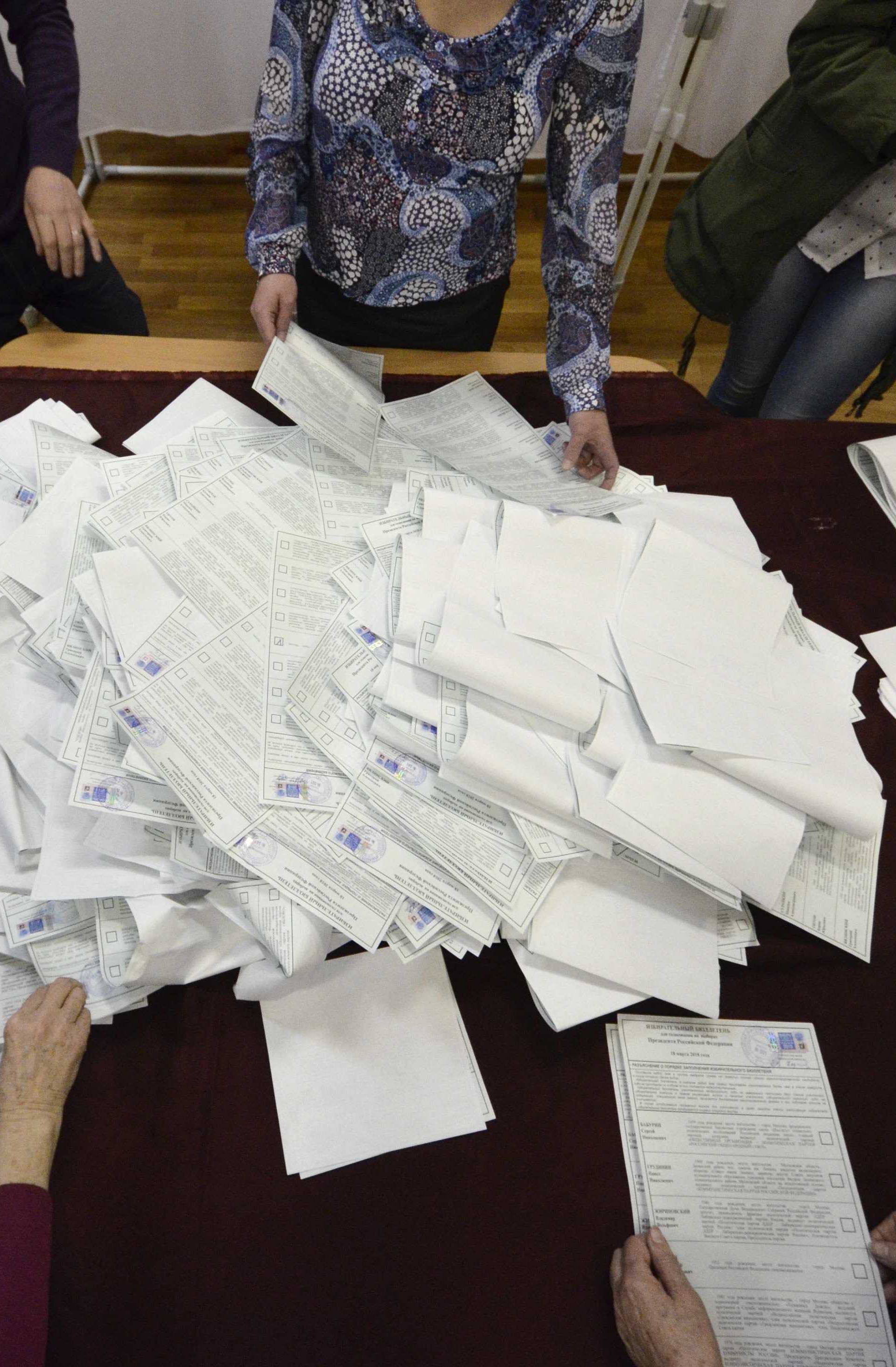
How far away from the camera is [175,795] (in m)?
0.69

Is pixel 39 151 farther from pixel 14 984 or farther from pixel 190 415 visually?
pixel 14 984

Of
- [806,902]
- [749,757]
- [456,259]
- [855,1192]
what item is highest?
[456,259]

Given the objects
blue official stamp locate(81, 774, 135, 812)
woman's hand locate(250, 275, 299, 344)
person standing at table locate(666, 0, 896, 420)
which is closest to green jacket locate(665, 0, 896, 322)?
person standing at table locate(666, 0, 896, 420)

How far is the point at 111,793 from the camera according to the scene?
700 millimetres

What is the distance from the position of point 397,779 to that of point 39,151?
1025mm

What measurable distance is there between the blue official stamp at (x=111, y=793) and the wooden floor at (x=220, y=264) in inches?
69.1

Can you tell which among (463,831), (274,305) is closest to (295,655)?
(463,831)

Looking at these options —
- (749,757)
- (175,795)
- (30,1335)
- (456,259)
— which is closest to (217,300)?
(456,259)

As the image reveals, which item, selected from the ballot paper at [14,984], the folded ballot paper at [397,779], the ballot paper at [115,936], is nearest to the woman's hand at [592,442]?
the folded ballot paper at [397,779]

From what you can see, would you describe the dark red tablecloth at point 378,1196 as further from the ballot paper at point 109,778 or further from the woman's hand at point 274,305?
the woman's hand at point 274,305

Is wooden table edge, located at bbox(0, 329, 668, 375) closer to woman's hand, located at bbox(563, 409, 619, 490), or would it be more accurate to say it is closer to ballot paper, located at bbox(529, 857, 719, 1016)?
woman's hand, located at bbox(563, 409, 619, 490)

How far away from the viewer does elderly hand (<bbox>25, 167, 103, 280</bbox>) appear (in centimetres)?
104

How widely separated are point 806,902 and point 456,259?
34.1 inches

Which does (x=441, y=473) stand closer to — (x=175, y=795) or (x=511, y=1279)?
(x=175, y=795)
